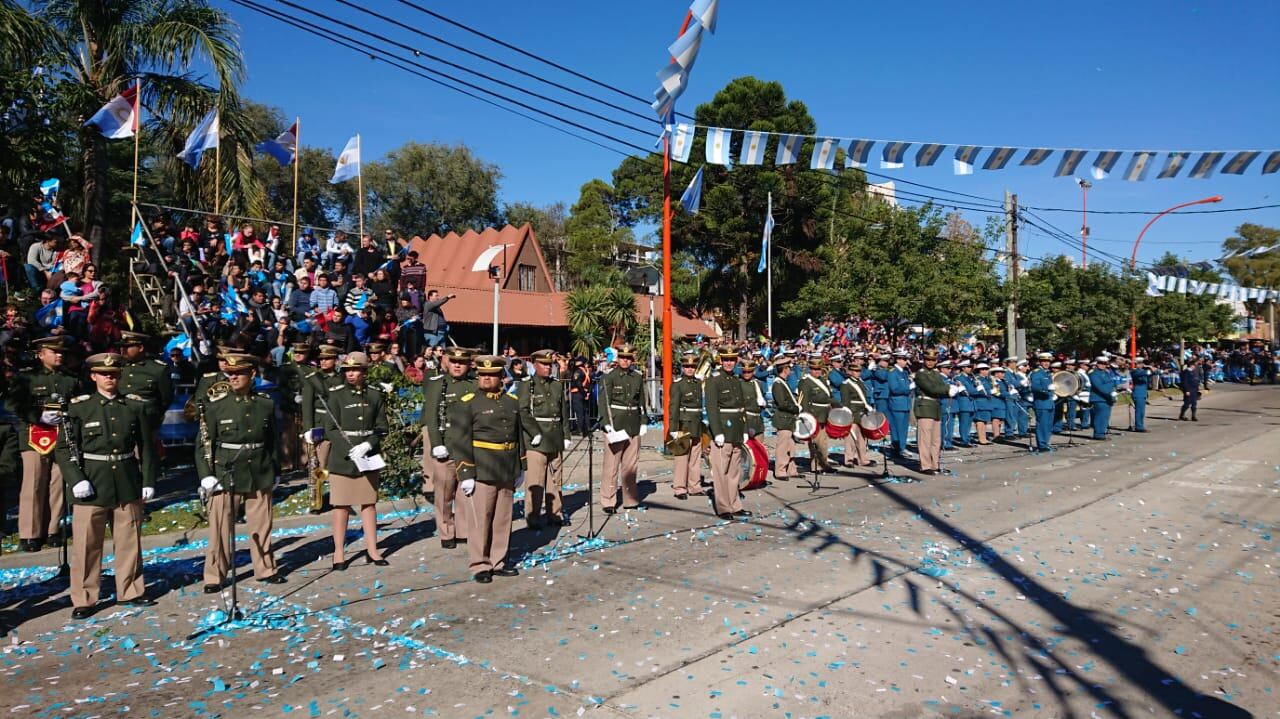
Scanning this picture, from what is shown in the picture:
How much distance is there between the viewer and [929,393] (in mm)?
13930

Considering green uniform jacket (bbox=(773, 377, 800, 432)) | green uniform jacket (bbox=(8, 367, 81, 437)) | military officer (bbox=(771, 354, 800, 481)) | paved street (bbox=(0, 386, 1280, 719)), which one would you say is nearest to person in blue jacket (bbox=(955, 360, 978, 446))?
military officer (bbox=(771, 354, 800, 481))

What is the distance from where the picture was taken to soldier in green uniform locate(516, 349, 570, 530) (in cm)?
968

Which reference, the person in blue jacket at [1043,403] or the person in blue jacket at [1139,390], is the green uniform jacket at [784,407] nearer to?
the person in blue jacket at [1043,403]

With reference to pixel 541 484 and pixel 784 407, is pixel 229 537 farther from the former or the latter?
pixel 784 407

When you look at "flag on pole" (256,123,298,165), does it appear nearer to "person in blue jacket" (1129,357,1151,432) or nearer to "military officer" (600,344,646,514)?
"military officer" (600,344,646,514)

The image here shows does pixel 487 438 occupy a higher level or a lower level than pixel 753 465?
higher

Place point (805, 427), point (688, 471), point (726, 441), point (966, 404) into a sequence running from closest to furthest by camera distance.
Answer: point (726, 441), point (688, 471), point (805, 427), point (966, 404)

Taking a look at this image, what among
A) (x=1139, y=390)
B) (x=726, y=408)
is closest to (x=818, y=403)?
(x=726, y=408)

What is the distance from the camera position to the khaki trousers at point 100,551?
6.66 metres

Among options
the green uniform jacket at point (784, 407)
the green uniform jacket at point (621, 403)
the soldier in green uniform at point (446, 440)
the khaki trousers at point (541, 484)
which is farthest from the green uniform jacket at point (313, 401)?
the green uniform jacket at point (784, 407)

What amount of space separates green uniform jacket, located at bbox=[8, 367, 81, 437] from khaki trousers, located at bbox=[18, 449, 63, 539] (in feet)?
0.74

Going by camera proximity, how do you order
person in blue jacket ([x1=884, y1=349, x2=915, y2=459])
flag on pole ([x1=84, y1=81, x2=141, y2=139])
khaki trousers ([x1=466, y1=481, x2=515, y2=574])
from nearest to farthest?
khaki trousers ([x1=466, y1=481, x2=515, y2=574]), flag on pole ([x1=84, y1=81, x2=141, y2=139]), person in blue jacket ([x1=884, y1=349, x2=915, y2=459])

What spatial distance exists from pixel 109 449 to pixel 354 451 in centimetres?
198

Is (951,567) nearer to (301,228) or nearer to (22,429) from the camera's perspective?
(22,429)
